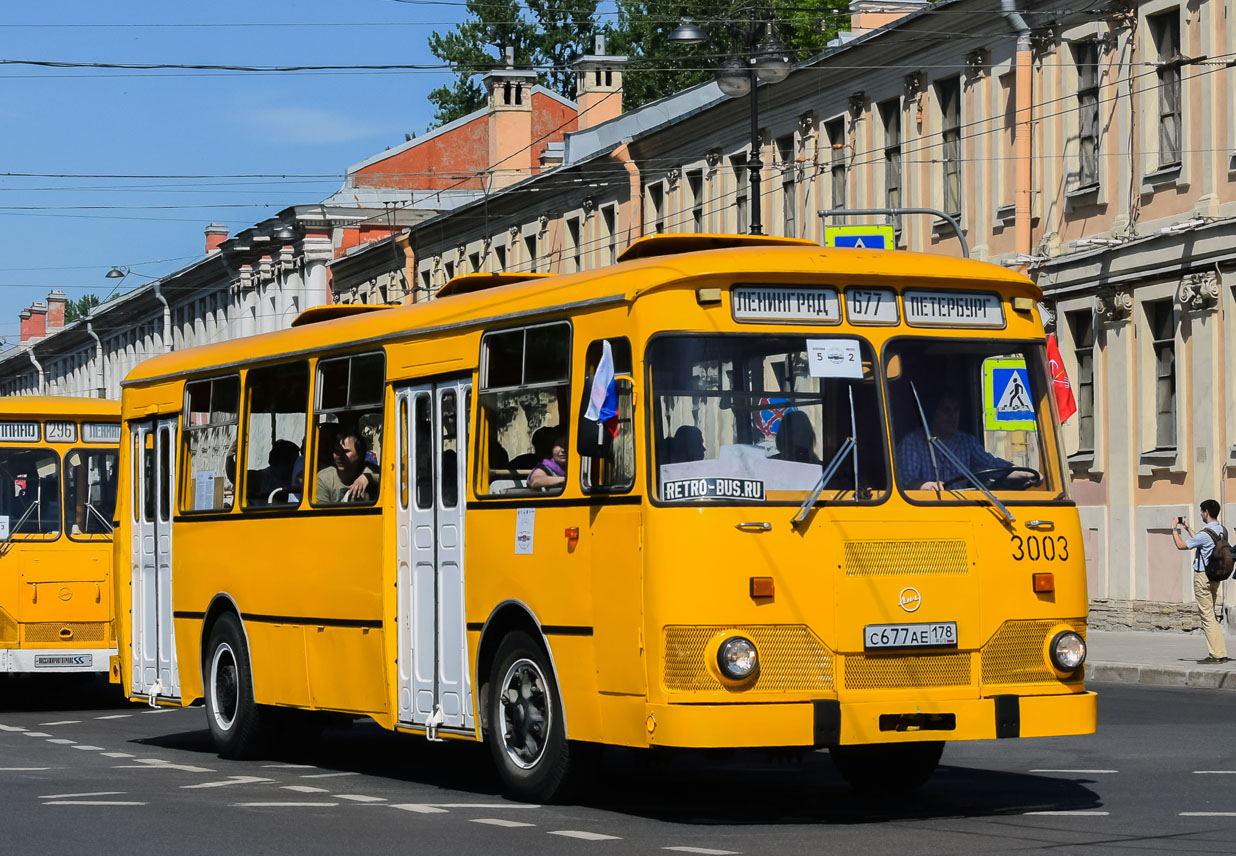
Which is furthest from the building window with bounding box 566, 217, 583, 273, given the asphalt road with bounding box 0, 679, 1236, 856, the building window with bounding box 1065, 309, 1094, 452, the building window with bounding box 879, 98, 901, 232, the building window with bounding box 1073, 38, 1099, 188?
the asphalt road with bounding box 0, 679, 1236, 856

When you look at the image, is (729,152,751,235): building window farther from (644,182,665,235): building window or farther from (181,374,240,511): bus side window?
(181,374,240,511): bus side window

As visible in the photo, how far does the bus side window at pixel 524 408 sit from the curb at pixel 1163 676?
11.2 metres

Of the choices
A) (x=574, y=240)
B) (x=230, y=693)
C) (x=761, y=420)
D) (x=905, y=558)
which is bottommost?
(x=230, y=693)

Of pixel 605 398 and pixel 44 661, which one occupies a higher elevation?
pixel 605 398

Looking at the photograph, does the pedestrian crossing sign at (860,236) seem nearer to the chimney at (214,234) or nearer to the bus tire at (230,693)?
the bus tire at (230,693)

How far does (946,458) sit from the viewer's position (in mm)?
11977

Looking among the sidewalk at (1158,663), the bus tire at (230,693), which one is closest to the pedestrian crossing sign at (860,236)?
the sidewalk at (1158,663)

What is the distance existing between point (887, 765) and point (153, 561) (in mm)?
7238

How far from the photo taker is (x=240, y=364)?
54.2ft

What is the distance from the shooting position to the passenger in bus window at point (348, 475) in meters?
14.6

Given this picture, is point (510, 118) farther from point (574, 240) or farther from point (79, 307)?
point (79, 307)

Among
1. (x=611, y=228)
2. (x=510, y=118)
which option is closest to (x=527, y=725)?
(x=611, y=228)

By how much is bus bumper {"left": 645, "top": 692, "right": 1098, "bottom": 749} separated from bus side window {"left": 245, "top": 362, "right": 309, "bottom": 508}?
4.89 metres

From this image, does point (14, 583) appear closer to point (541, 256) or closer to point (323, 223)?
Answer: point (541, 256)
